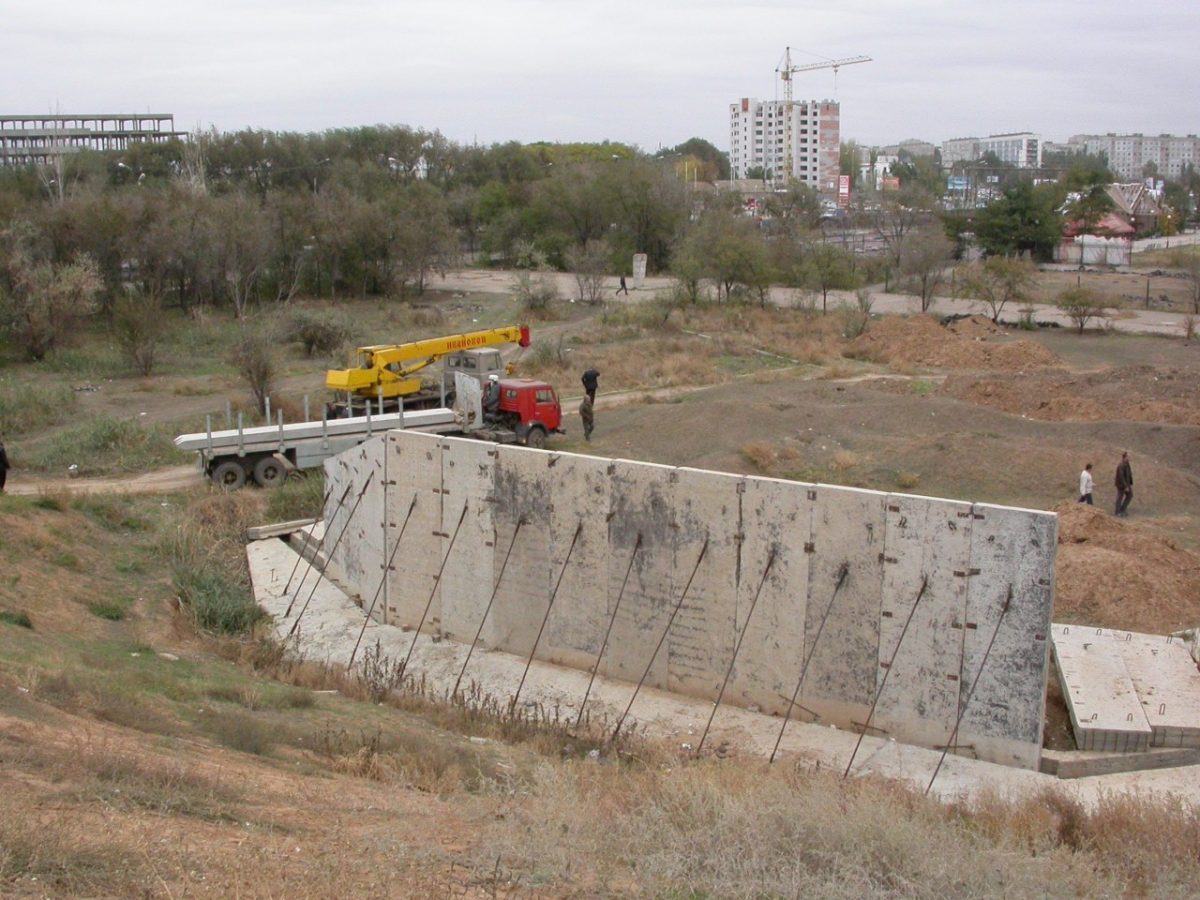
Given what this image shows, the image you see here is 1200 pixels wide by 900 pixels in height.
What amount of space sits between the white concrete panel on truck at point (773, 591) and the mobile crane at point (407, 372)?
1408 centimetres

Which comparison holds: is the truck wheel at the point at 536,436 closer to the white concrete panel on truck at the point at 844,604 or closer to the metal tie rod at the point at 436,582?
the metal tie rod at the point at 436,582

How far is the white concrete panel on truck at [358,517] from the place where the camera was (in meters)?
16.7

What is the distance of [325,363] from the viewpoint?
Result: 1532 inches

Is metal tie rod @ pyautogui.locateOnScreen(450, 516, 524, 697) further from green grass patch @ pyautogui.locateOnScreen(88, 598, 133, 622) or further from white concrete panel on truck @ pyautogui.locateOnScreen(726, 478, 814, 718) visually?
green grass patch @ pyautogui.locateOnScreen(88, 598, 133, 622)

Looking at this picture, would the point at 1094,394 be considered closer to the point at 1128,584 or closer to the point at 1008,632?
the point at 1128,584

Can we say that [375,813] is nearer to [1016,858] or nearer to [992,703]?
[1016,858]

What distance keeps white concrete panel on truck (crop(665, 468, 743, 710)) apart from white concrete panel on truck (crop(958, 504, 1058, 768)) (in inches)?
102

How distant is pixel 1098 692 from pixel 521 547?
6.65 m

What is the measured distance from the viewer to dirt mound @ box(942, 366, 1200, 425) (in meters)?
30.3

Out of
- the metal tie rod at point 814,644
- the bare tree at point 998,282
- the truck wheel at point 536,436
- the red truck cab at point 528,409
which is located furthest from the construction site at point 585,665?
the bare tree at point 998,282

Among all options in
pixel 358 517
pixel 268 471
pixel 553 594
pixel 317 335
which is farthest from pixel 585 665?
pixel 317 335

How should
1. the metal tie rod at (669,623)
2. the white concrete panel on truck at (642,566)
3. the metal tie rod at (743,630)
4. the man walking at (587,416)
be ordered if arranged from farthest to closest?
the man walking at (587,416) → the white concrete panel on truck at (642,566) → the metal tie rod at (669,623) → the metal tie rod at (743,630)

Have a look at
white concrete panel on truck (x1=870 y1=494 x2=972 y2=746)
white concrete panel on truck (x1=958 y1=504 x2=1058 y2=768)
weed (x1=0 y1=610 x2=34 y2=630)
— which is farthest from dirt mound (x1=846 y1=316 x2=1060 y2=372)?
weed (x1=0 y1=610 x2=34 y2=630)

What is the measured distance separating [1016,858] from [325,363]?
33206mm
